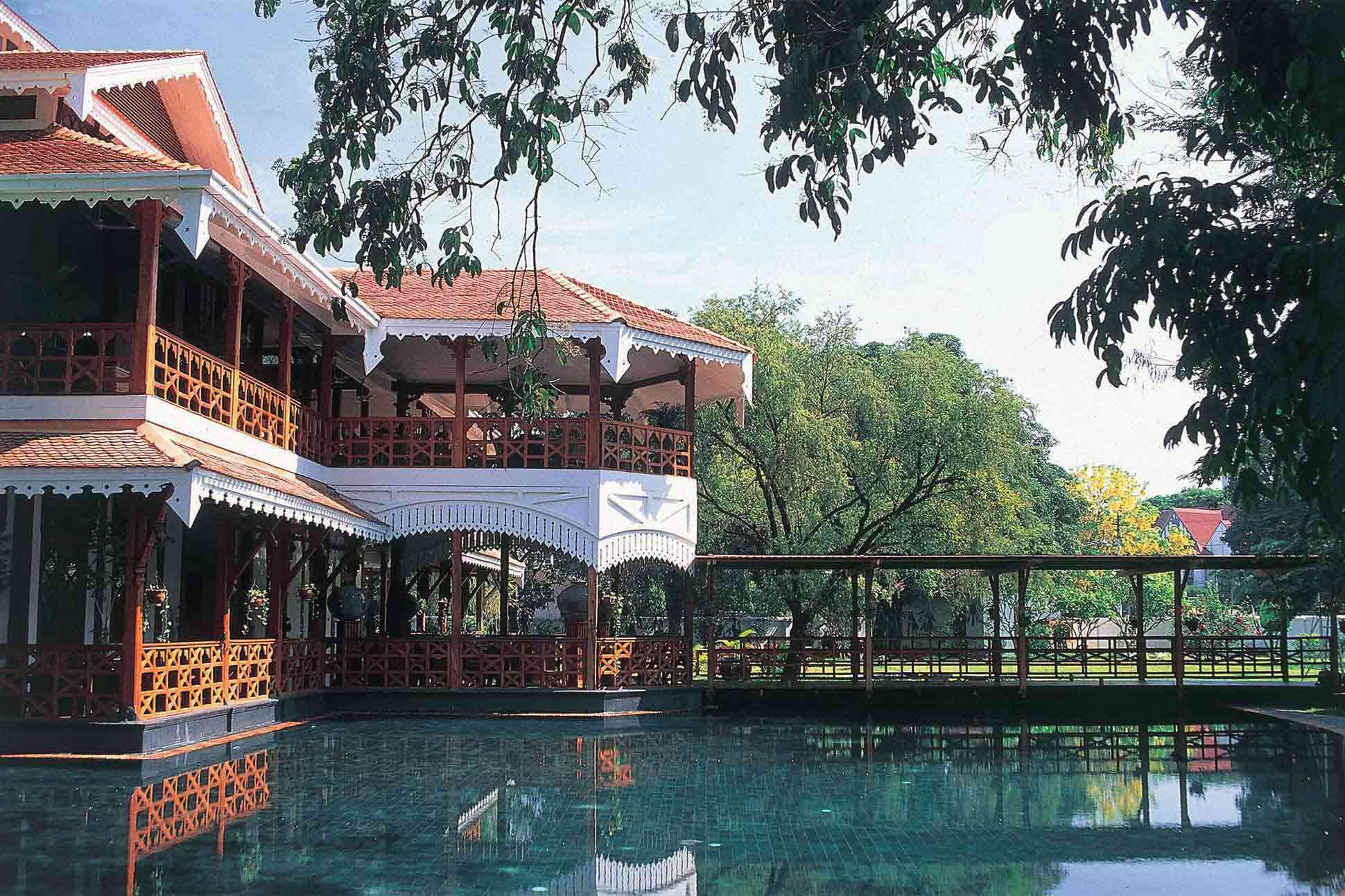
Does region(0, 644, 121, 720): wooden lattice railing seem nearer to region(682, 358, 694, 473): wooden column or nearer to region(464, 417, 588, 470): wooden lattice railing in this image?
region(464, 417, 588, 470): wooden lattice railing

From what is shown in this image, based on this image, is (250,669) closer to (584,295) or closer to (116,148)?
(116,148)

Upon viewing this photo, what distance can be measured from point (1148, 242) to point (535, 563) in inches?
1254

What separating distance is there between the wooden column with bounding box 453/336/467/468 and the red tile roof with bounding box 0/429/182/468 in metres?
6.37

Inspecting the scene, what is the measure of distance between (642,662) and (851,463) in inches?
288

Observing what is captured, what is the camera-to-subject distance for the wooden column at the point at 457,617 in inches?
746

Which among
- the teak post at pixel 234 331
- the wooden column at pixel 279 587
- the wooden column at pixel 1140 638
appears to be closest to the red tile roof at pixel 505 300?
the teak post at pixel 234 331

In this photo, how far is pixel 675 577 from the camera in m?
32.6

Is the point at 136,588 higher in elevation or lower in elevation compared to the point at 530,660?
higher

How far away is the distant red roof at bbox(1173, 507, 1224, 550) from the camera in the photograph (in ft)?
249

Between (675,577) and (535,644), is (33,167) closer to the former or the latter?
(535,644)

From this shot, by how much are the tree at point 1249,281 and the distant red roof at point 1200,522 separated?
2868 inches

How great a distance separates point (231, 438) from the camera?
15.5 meters

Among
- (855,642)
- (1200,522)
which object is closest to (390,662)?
(855,642)

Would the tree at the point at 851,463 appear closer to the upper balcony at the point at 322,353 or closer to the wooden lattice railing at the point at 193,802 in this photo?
the upper balcony at the point at 322,353
